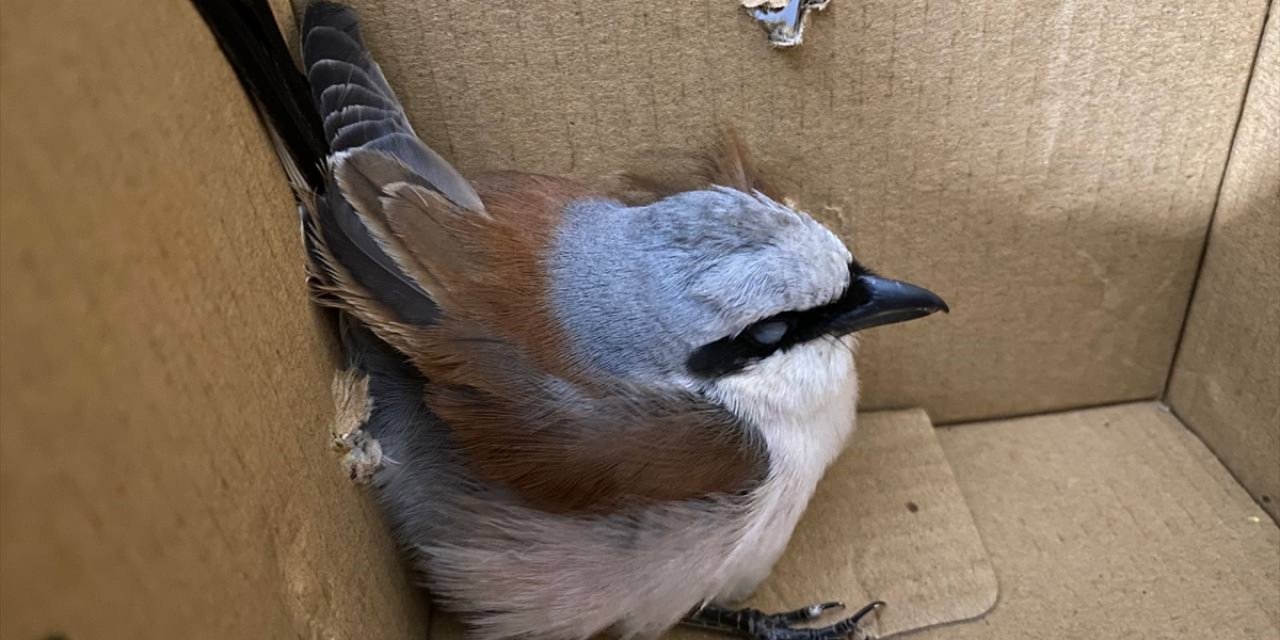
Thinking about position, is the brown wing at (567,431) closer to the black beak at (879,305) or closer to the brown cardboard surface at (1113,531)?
the black beak at (879,305)

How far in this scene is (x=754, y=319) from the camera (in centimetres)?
97

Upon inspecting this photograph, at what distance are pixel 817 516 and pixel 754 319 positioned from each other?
49 cm

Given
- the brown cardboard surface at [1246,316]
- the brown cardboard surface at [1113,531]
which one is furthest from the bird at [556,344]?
the brown cardboard surface at [1246,316]

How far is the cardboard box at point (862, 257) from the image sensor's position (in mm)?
584

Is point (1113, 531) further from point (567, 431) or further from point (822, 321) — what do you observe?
point (567, 431)

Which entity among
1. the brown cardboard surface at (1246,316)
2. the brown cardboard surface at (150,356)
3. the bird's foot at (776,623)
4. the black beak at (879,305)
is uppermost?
the brown cardboard surface at (150,356)

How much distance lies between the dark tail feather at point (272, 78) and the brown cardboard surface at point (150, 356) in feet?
0.09

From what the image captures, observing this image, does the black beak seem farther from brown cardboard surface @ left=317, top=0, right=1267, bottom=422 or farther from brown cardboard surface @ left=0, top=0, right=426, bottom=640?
brown cardboard surface @ left=0, top=0, right=426, bottom=640

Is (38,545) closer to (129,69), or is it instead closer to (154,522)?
(154,522)

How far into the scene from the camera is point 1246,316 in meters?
1.29

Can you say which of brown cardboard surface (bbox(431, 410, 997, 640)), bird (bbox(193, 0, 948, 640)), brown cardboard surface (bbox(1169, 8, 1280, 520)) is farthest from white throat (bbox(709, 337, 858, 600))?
brown cardboard surface (bbox(1169, 8, 1280, 520))

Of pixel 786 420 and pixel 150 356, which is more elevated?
pixel 150 356

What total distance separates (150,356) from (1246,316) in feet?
4.27

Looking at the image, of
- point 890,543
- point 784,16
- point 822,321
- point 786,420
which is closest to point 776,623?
point 890,543
